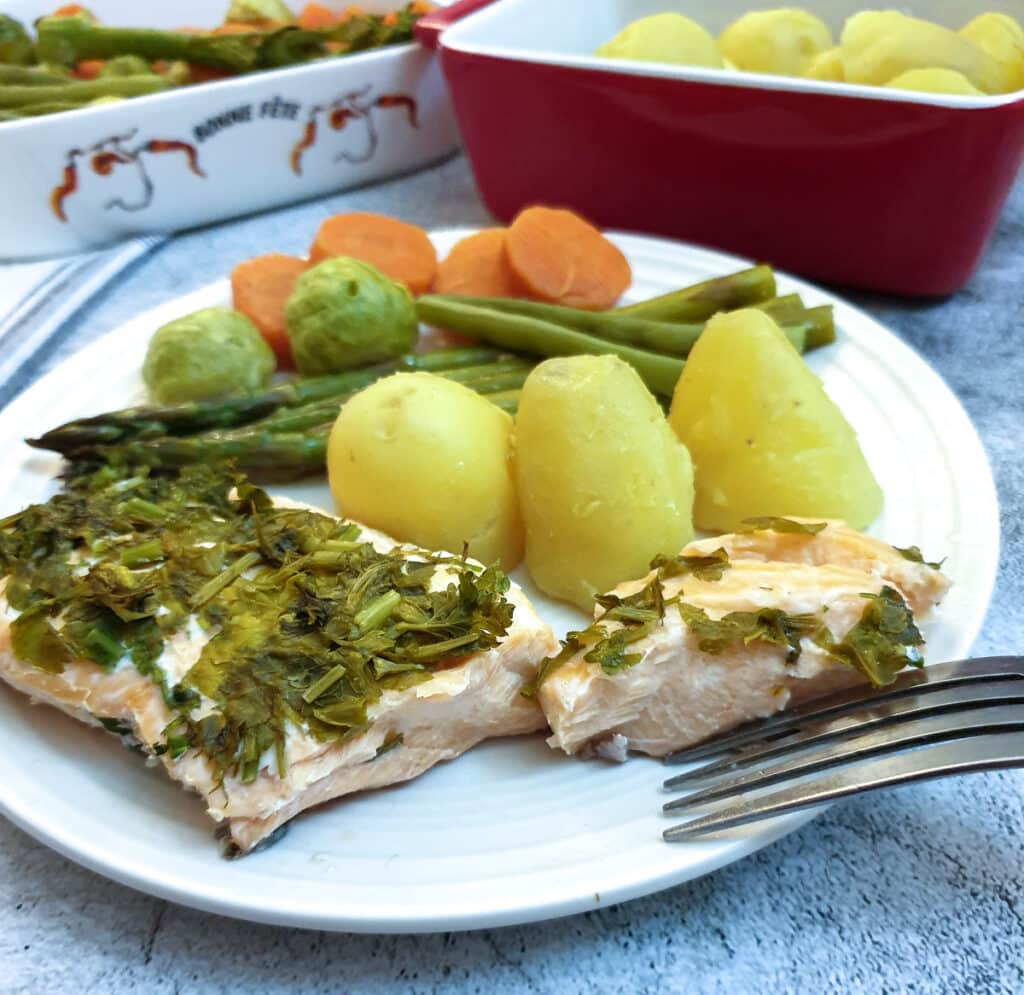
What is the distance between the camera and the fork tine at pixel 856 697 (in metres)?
1.29

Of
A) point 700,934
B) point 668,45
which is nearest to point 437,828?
point 700,934

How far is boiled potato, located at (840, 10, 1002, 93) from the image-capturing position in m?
2.49

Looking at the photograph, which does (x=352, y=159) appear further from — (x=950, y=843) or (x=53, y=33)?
(x=950, y=843)

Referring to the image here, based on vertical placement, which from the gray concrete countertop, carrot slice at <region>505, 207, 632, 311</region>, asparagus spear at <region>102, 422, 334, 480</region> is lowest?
the gray concrete countertop

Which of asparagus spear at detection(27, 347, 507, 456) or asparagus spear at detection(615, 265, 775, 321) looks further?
asparagus spear at detection(615, 265, 775, 321)

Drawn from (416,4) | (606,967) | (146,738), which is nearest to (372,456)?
(146,738)

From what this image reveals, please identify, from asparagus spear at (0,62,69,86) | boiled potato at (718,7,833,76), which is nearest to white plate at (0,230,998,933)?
boiled potato at (718,7,833,76)

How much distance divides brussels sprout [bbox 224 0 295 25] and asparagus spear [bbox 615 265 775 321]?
8.40ft

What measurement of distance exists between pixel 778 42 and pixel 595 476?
75.5 inches

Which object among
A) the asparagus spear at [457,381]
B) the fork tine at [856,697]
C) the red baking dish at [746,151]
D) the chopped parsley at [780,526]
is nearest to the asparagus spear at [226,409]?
the asparagus spear at [457,381]

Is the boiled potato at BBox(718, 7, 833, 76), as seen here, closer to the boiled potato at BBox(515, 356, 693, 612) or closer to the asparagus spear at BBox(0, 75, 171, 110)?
the boiled potato at BBox(515, 356, 693, 612)

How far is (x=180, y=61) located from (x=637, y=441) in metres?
2.99

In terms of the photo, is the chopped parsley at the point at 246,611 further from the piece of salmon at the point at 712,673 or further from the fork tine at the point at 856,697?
the fork tine at the point at 856,697

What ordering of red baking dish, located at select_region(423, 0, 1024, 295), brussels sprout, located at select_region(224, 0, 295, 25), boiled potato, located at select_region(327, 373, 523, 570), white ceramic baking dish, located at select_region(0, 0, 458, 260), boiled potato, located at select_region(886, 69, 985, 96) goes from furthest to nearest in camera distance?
1. brussels sprout, located at select_region(224, 0, 295, 25)
2. white ceramic baking dish, located at select_region(0, 0, 458, 260)
3. boiled potato, located at select_region(886, 69, 985, 96)
4. red baking dish, located at select_region(423, 0, 1024, 295)
5. boiled potato, located at select_region(327, 373, 523, 570)
